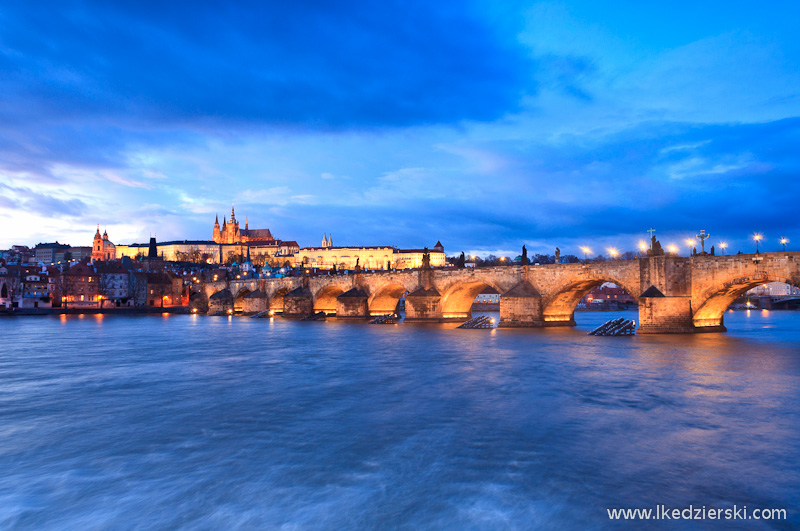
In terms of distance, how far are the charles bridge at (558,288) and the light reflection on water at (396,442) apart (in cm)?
509

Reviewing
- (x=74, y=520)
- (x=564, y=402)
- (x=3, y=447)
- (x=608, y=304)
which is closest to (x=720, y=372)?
(x=564, y=402)

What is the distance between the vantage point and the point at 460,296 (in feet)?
140

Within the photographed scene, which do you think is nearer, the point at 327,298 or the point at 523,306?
the point at 523,306

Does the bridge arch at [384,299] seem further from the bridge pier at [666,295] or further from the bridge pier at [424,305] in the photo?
the bridge pier at [666,295]

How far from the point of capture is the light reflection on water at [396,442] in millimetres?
6551

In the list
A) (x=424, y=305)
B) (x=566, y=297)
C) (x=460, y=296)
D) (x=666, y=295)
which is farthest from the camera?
(x=460, y=296)

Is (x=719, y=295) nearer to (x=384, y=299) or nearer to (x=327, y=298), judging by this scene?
(x=384, y=299)

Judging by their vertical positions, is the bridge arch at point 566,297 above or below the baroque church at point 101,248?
below

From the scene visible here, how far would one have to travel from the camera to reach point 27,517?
6367 mm

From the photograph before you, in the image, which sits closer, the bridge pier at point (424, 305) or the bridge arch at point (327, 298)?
the bridge pier at point (424, 305)

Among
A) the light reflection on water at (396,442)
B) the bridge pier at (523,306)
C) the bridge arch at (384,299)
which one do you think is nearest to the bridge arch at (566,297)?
the bridge pier at (523,306)

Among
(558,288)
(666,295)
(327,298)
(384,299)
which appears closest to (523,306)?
(558,288)

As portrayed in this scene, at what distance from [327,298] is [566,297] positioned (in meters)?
29.8

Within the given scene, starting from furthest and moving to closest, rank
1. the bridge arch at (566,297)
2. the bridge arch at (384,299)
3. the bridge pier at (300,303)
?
the bridge pier at (300,303) → the bridge arch at (384,299) → the bridge arch at (566,297)
